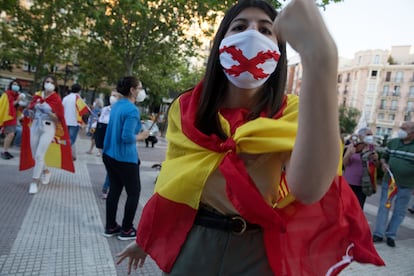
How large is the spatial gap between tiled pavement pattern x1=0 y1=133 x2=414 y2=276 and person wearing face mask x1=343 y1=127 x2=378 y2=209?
93cm

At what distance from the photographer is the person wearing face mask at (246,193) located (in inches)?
43.4

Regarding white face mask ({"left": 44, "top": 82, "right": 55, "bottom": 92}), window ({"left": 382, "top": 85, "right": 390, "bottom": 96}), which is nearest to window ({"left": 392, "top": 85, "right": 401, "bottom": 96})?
window ({"left": 382, "top": 85, "right": 390, "bottom": 96})

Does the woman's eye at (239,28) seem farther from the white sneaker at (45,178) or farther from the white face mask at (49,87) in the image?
the white sneaker at (45,178)

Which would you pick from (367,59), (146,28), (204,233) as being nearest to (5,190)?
(204,233)

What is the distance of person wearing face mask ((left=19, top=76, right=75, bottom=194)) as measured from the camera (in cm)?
543

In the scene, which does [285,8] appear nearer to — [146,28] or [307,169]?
[307,169]

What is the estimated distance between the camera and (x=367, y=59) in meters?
64.6

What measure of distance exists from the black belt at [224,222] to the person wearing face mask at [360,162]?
4.30 metres

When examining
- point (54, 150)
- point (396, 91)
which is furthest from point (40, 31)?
point (396, 91)

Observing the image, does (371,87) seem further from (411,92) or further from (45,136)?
(45,136)

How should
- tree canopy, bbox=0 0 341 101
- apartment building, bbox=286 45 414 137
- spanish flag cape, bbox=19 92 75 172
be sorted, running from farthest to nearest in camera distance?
apartment building, bbox=286 45 414 137 < tree canopy, bbox=0 0 341 101 < spanish flag cape, bbox=19 92 75 172

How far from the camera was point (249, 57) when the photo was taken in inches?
47.0

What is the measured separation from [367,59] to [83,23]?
203 ft

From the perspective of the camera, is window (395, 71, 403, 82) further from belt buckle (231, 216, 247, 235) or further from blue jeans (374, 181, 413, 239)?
belt buckle (231, 216, 247, 235)
